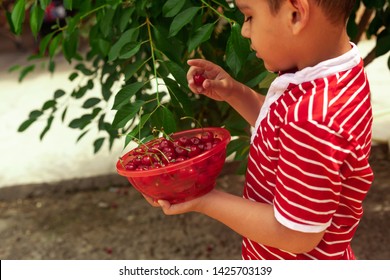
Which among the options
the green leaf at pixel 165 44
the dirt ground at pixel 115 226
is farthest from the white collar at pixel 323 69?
the dirt ground at pixel 115 226

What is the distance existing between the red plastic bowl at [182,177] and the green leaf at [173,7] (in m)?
0.37

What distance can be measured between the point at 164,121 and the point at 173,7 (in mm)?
246

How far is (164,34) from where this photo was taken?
127 centimetres

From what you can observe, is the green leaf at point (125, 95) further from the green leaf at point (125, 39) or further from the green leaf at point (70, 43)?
the green leaf at point (70, 43)

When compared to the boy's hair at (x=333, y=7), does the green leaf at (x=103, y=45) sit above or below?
below

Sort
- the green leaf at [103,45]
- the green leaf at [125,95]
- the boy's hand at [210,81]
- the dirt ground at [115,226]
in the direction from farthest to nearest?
the dirt ground at [115,226] → the green leaf at [103,45] → the green leaf at [125,95] → the boy's hand at [210,81]

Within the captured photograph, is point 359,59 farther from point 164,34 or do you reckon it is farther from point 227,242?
point 227,242

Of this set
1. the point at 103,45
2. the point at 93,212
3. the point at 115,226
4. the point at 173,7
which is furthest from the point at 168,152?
the point at 93,212

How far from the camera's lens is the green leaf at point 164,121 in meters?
1.08

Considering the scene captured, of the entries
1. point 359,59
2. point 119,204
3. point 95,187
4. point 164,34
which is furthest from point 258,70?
point 95,187

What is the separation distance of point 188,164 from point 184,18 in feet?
1.36

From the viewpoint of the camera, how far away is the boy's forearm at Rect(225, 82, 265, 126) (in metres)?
1.03

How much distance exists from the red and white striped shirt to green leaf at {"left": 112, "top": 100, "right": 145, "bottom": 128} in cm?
30

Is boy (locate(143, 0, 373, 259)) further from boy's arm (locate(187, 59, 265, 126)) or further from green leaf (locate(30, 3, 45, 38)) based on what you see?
green leaf (locate(30, 3, 45, 38))
